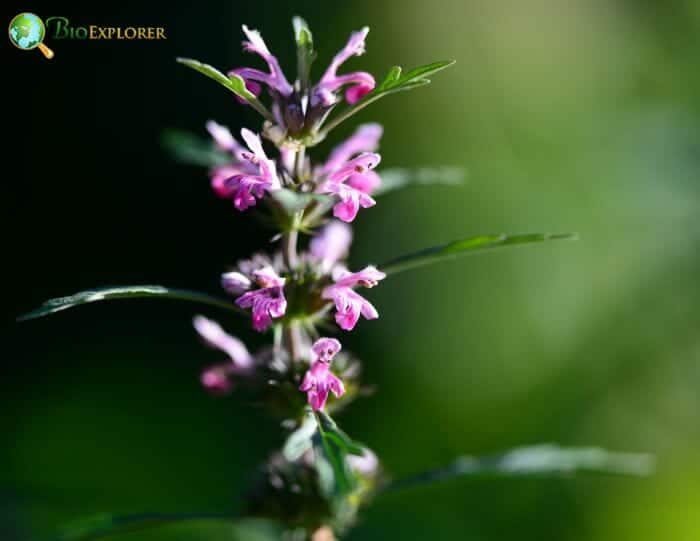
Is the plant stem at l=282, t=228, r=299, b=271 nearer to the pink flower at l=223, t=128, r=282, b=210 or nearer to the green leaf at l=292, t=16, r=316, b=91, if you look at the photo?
the pink flower at l=223, t=128, r=282, b=210

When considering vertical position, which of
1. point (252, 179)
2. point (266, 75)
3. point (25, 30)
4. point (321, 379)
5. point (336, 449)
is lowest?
point (336, 449)

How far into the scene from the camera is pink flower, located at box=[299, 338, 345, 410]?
1521 mm

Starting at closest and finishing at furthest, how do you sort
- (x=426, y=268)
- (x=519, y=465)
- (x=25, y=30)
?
(x=519, y=465) < (x=25, y=30) < (x=426, y=268)

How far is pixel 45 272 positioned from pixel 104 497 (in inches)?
71.2

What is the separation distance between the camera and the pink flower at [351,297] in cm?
149

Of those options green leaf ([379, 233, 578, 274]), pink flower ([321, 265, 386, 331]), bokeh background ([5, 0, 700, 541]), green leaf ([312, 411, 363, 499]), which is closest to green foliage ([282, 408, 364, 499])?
green leaf ([312, 411, 363, 499])

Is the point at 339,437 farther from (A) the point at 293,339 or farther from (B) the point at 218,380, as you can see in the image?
(B) the point at 218,380

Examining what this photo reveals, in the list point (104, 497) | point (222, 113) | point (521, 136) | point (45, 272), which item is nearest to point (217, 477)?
point (104, 497)

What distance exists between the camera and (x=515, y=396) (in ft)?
17.1

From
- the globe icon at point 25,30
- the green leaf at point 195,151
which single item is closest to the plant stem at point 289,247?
the green leaf at point 195,151

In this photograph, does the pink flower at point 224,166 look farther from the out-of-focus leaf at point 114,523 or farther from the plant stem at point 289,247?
the out-of-focus leaf at point 114,523

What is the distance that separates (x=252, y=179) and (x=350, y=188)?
183 millimetres

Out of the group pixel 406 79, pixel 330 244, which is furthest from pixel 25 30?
pixel 406 79

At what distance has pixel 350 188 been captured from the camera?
1.49 meters
